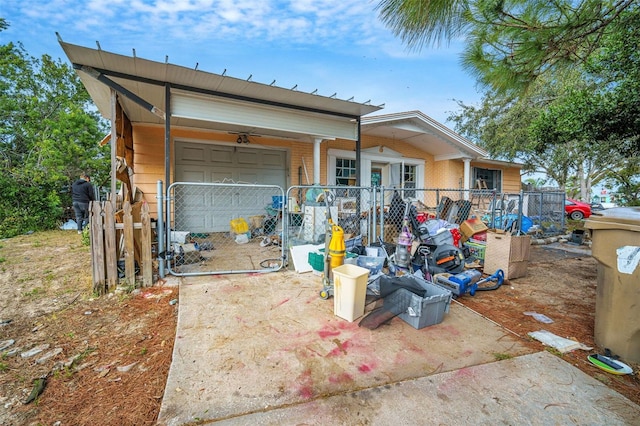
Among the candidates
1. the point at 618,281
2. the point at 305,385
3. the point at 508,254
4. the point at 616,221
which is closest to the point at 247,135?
the point at 508,254

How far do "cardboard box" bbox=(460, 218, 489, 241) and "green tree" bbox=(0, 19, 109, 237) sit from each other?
11.8 meters

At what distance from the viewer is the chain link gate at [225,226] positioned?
496cm

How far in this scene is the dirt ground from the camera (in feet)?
5.45

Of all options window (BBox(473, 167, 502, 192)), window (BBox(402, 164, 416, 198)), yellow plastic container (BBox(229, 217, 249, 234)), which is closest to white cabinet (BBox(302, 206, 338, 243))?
yellow plastic container (BBox(229, 217, 249, 234))

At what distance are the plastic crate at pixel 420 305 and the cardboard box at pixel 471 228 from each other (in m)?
3.47

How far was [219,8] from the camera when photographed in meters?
4.71

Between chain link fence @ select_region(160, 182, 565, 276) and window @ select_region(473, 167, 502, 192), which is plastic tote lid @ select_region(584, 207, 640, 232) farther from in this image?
window @ select_region(473, 167, 502, 192)

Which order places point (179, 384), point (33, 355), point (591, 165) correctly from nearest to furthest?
point (179, 384), point (33, 355), point (591, 165)

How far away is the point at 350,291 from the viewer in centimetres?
259

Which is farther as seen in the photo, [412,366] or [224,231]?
[224,231]

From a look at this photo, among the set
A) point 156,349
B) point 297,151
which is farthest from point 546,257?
point 156,349

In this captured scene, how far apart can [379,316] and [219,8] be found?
17.9 feet

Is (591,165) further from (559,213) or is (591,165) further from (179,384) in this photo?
(179,384)

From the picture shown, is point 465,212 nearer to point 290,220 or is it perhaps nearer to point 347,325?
point 290,220
